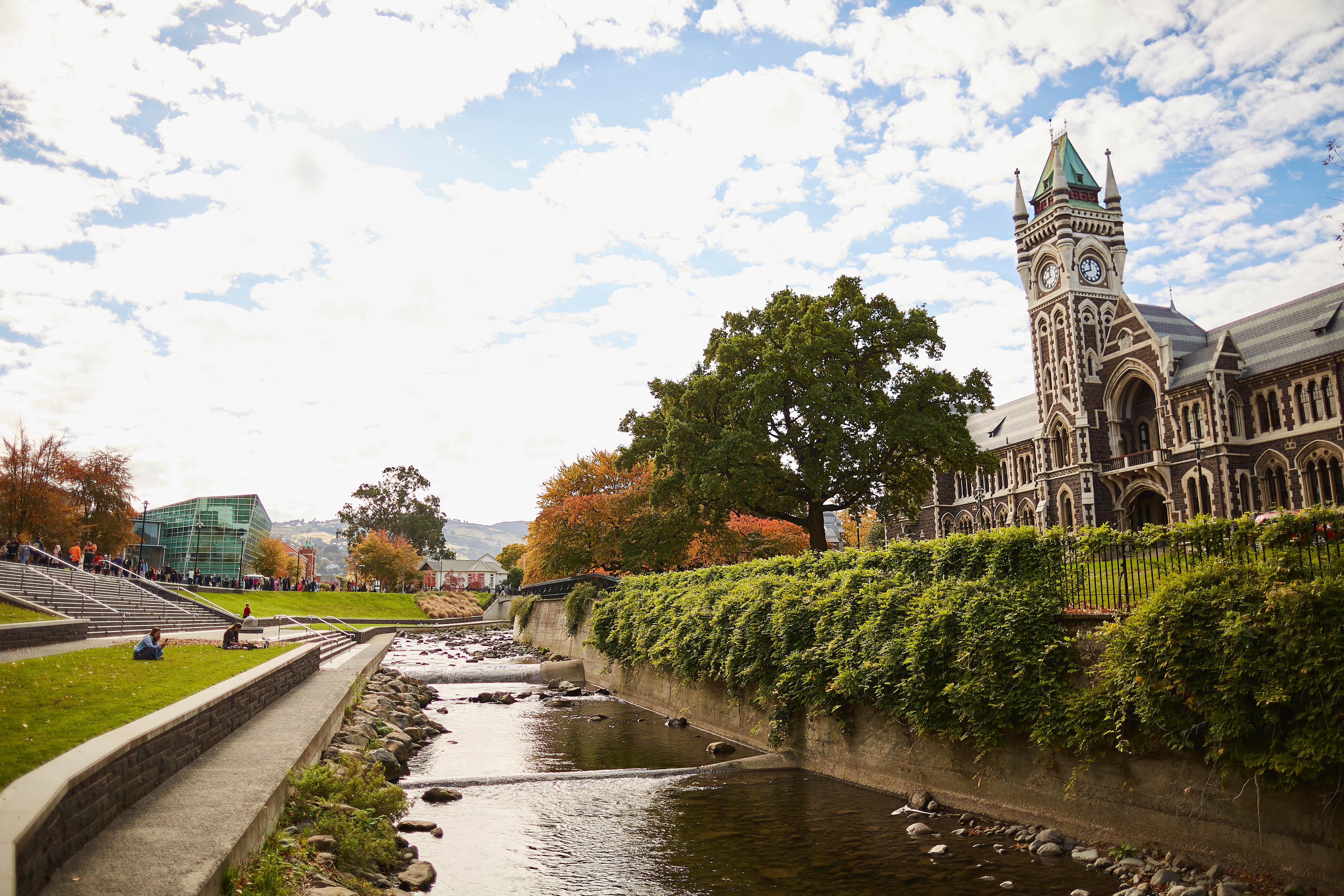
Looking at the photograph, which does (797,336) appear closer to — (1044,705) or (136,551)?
(1044,705)

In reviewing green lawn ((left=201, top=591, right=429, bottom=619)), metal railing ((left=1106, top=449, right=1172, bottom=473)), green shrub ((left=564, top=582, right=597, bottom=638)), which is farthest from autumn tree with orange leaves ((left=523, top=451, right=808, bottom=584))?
metal railing ((left=1106, top=449, right=1172, bottom=473))

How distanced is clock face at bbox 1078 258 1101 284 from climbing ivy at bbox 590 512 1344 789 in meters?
53.7

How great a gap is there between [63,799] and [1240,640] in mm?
10542

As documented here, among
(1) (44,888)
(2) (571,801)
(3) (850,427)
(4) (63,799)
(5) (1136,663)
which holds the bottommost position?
(2) (571,801)

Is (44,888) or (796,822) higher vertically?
(44,888)

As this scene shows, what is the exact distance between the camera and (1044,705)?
10.4 metres

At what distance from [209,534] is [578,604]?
3575 inches

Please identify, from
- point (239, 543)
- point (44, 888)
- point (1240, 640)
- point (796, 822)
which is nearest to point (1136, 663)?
point (1240, 640)

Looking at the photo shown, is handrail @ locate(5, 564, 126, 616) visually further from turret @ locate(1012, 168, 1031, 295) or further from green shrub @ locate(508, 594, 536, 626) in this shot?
turret @ locate(1012, 168, 1031, 295)

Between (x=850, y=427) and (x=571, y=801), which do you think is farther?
(x=850, y=427)

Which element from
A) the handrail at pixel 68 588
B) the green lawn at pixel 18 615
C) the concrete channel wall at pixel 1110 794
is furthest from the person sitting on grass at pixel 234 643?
the concrete channel wall at pixel 1110 794

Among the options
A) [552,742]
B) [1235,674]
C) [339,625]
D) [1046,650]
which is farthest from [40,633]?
[339,625]

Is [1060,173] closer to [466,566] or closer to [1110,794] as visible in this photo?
[1110,794]

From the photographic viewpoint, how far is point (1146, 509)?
178 feet
